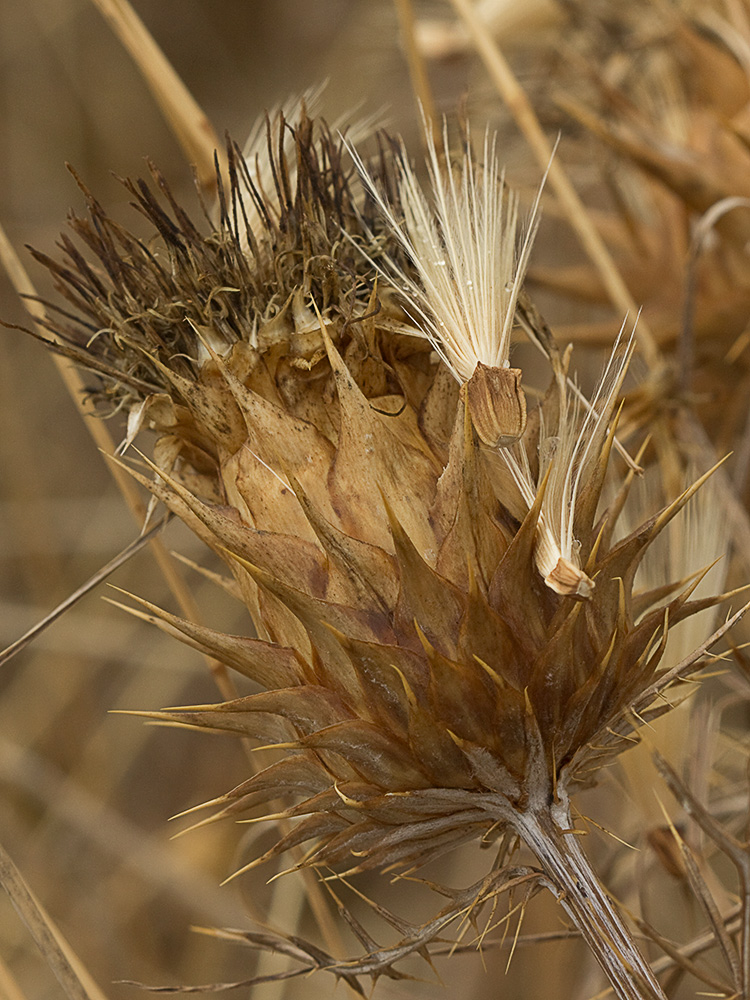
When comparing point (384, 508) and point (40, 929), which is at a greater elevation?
point (384, 508)

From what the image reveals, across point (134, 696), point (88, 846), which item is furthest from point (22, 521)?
point (88, 846)

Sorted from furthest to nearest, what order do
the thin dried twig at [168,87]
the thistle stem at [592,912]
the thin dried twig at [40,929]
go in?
1. the thin dried twig at [168,87]
2. the thin dried twig at [40,929]
3. the thistle stem at [592,912]

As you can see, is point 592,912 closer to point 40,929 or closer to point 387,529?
point 387,529

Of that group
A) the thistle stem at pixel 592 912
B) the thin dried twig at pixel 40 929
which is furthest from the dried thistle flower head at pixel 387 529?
the thin dried twig at pixel 40 929

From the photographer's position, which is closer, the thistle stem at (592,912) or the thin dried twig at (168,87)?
the thistle stem at (592,912)

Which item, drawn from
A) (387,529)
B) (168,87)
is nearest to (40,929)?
(387,529)

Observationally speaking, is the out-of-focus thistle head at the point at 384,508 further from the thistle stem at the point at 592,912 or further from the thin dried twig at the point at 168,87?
the thin dried twig at the point at 168,87

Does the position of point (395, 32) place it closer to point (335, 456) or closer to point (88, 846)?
point (335, 456)

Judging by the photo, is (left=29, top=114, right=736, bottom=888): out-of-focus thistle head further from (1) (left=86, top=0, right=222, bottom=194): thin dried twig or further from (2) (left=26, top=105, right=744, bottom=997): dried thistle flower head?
(1) (left=86, top=0, right=222, bottom=194): thin dried twig
